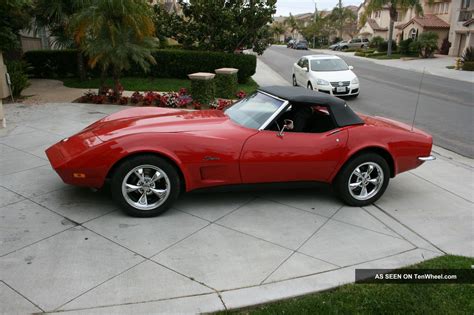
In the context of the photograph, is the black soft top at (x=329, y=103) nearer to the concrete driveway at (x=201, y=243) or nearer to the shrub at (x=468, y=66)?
the concrete driveway at (x=201, y=243)

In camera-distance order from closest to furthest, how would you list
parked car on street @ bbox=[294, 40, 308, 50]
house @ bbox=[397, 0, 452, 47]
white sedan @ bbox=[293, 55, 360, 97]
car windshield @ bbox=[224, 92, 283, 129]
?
car windshield @ bbox=[224, 92, 283, 129] < white sedan @ bbox=[293, 55, 360, 97] < house @ bbox=[397, 0, 452, 47] < parked car on street @ bbox=[294, 40, 308, 50]

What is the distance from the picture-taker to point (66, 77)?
1709 centimetres

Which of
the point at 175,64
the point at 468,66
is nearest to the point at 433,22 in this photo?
the point at 468,66

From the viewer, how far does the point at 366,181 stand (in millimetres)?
4891

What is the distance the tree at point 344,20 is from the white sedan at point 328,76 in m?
68.9

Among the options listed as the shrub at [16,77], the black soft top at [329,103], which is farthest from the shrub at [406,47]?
the black soft top at [329,103]

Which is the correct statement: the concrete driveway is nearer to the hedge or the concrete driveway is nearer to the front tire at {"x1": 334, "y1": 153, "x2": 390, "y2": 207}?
the front tire at {"x1": 334, "y1": 153, "x2": 390, "y2": 207}

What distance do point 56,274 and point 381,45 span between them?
5089 cm

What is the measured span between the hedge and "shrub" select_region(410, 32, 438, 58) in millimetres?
28044

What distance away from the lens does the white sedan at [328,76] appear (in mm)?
14031

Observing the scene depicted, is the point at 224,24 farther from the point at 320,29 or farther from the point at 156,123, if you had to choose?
the point at 320,29

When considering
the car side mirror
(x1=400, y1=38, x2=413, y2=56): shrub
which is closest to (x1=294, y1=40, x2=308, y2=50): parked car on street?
(x1=400, y1=38, x2=413, y2=56): shrub

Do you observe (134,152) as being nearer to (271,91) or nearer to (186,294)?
(186,294)

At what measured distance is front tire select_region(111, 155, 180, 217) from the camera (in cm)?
416
